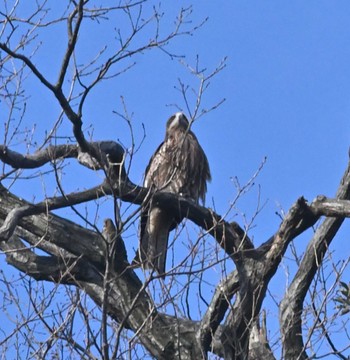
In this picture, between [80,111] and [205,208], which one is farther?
[205,208]

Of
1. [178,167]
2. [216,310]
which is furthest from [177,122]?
[216,310]

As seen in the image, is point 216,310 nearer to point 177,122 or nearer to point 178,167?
point 178,167

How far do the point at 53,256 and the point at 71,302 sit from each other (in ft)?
4.80

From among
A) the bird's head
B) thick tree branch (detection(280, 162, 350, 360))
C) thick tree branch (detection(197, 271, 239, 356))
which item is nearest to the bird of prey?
the bird's head

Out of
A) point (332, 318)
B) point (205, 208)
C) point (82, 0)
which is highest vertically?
point (82, 0)

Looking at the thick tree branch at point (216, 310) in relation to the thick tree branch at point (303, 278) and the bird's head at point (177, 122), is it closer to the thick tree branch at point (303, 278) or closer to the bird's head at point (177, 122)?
the thick tree branch at point (303, 278)

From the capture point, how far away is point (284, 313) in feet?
21.1

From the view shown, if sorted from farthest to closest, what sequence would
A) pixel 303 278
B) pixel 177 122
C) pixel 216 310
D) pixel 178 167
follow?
1. pixel 177 122
2. pixel 178 167
3. pixel 216 310
4. pixel 303 278

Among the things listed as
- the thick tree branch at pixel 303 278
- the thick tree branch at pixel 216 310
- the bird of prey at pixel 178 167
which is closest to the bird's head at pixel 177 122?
the bird of prey at pixel 178 167

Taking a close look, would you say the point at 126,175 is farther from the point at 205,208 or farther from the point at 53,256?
the point at 53,256

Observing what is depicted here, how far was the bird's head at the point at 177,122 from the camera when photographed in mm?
10242

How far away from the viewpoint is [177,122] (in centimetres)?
1030

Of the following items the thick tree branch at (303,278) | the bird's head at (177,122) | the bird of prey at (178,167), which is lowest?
the thick tree branch at (303,278)

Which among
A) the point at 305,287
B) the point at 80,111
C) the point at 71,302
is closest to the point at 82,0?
the point at 80,111
